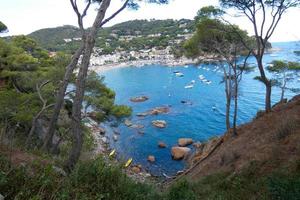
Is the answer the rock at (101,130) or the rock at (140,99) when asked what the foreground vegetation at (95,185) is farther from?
the rock at (140,99)

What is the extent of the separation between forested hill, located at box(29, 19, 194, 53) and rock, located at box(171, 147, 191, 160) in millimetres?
84554

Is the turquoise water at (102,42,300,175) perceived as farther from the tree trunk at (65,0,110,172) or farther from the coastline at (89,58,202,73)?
the coastline at (89,58,202,73)

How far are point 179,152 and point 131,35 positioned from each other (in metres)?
139

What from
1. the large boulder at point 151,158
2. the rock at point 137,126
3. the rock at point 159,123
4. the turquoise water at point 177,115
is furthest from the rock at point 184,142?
the rock at point 137,126

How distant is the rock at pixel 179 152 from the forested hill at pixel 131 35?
84.6m

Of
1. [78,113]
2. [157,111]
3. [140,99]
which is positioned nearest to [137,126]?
[157,111]

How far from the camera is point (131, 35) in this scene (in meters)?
156

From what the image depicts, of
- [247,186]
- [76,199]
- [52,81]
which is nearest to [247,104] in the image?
[52,81]

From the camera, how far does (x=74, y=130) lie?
6781 millimetres

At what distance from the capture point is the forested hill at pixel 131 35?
116750mm

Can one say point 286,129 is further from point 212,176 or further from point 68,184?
point 68,184

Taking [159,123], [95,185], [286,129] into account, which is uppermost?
[95,185]

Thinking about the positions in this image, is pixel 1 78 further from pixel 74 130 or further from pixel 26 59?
pixel 74 130

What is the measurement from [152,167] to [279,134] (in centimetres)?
1165
